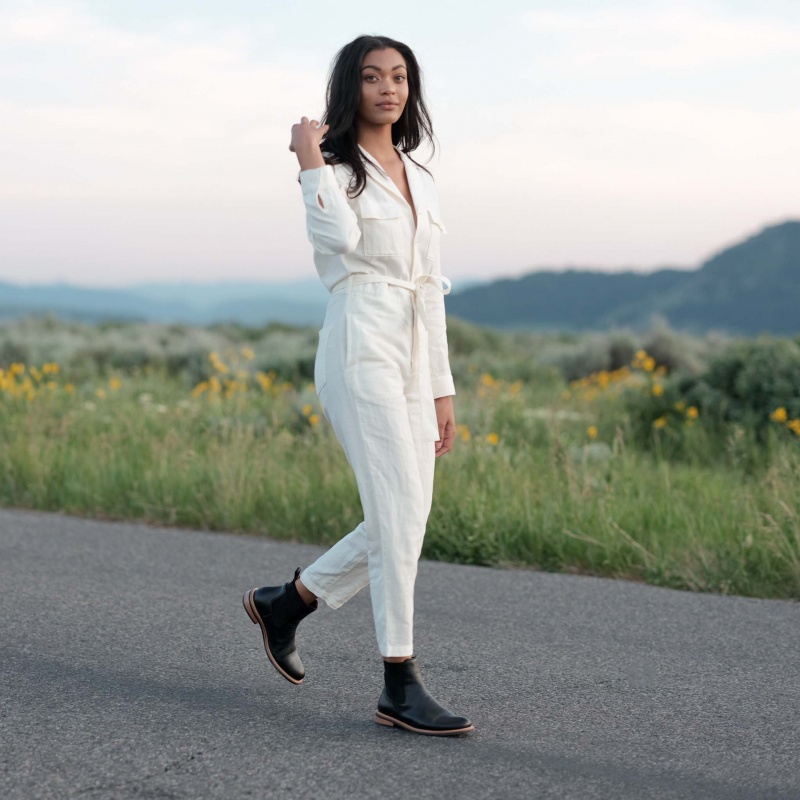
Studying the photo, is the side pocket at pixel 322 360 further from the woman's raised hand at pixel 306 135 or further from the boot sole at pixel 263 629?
the boot sole at pixel 263 629

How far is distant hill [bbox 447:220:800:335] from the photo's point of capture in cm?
8031

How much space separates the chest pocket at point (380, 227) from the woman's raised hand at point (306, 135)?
22 centimetres

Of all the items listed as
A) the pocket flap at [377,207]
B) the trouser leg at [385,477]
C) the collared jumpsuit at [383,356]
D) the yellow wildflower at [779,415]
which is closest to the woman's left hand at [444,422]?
the collared jumpsuit at [383,356]

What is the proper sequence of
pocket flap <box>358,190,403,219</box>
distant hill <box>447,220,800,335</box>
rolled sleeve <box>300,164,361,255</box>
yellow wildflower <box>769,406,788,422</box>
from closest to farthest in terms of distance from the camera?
1. rolled sleeve <box>300,164,361,255</box>
2. pocket flap <box>358,190,403,219</box>
3. yellow wildflower <box>769,406,788,422</box>
4. distant hill <box>447,220,800,335</box>

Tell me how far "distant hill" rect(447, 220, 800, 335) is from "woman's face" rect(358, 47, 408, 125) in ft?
247

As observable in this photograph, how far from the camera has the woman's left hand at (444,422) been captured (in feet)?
13.0

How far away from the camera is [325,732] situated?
3723mm

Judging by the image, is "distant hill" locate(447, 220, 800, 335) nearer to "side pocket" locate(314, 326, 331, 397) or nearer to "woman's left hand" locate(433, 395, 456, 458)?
"woman's left hand" locate(433, 395, 456, 458)

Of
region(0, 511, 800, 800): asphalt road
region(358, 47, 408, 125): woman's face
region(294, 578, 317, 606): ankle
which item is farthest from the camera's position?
region(294, 578, 317, 606): ankle

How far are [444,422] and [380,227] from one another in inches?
27.5

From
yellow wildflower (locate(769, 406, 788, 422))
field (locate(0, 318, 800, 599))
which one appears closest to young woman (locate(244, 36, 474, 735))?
field (locate(0, 318, 800, 599))

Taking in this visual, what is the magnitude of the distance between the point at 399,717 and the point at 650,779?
2.63ft

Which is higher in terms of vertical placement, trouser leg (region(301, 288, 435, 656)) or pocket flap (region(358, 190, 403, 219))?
pocket flap (region(358, 190, 403, 219))

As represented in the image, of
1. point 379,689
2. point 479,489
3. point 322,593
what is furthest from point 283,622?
point 479,489
